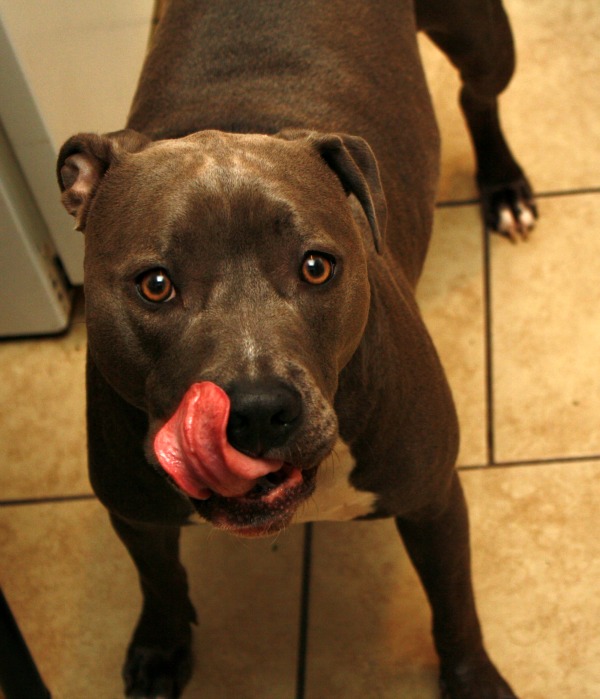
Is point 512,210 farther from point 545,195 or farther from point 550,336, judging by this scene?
point 550,336

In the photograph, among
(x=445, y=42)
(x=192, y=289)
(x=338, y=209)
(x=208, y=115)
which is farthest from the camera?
(x=445, y=42)

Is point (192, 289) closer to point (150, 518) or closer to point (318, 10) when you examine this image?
point (150, 518)

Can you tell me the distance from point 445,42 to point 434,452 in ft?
3.68

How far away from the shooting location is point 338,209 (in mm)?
1561

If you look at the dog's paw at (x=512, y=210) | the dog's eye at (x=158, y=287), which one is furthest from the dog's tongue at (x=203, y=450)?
the dog's paw at (x=512, y=210)

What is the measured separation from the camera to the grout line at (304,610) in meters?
2.12

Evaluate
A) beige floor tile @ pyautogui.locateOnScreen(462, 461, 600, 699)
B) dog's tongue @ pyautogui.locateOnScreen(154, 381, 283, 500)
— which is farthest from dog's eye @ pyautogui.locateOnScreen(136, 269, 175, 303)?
beige floor tile @ pyautogui.locateOnScreen(462, 461, 600, 699)

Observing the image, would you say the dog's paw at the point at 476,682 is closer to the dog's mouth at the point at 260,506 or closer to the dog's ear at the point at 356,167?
the dog's mouth at the point at 260,506

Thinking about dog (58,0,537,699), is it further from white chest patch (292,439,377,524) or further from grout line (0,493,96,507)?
grout line (0,493,96,507)

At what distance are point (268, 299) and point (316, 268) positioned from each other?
9cm

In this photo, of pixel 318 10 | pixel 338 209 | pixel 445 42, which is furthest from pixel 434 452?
pixel 445 42

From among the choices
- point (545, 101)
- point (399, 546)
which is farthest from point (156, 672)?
point (545, 101)

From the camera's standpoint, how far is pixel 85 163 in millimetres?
1602

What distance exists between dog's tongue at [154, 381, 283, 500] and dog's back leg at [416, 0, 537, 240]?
1320mm
